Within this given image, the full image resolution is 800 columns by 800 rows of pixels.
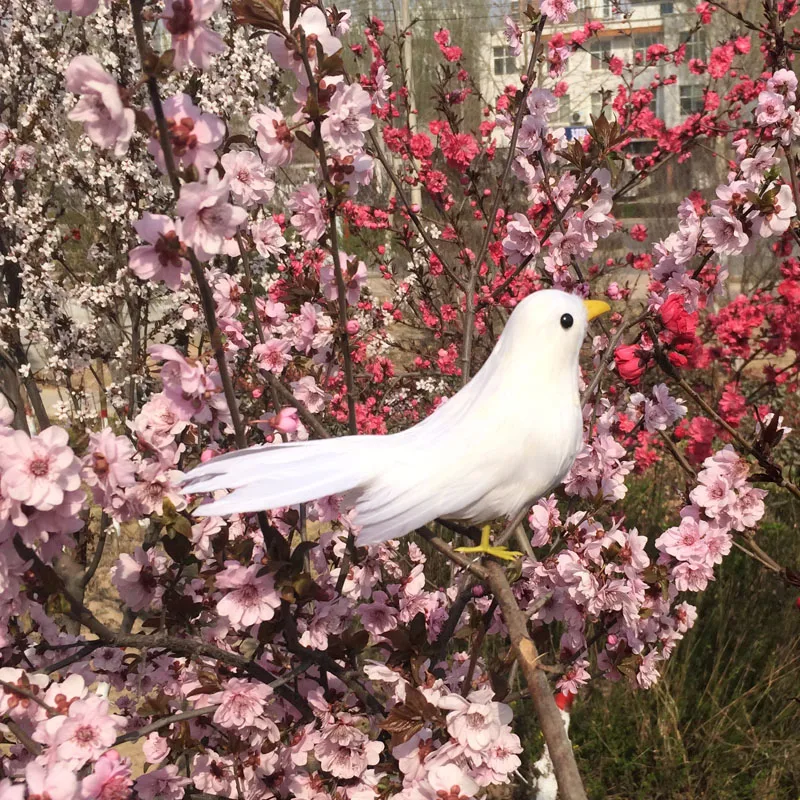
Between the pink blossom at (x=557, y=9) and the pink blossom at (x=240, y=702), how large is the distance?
2.20 meters

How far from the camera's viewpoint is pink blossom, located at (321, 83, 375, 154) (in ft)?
4.73

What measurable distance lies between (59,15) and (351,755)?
4.70m

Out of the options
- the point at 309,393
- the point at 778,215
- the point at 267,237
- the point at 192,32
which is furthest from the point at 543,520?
the point at 192,32

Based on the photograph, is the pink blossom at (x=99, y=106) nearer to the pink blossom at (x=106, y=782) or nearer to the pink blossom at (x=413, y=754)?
the pink blossom at (x=106, y=782)

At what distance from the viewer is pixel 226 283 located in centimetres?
192

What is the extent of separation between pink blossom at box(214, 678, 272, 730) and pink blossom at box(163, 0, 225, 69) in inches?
48.0

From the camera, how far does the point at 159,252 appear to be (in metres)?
1.06

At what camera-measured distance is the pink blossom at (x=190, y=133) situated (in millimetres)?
1000

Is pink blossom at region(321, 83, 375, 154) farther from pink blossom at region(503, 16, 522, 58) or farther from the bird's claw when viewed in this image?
pink blossom at region(503, 16, 522, 58)

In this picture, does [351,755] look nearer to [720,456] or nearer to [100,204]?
[720,456]

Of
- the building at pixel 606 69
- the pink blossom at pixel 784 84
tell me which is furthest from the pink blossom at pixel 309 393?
the building at pixel 606 69

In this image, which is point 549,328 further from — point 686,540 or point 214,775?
point 214,775

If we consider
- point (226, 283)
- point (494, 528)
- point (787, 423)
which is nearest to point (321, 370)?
point (226, 283)

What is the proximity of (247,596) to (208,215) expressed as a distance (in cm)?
84
